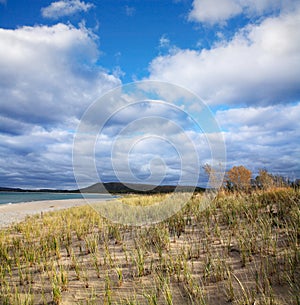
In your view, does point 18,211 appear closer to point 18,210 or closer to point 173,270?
point 18,210

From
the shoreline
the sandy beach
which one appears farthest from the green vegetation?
the sandy beach

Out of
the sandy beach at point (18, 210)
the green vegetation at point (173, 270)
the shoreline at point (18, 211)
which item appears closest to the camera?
the green vegetation at point (173, 270)

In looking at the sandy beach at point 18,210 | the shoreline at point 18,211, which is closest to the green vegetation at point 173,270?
the shoreline at point 18,211

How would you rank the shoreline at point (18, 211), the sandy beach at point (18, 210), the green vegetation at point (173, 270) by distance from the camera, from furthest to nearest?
the sandy beach at point (18, 210) < the shoreline at point (18, 211) < the green vegetation at point (173, 270)

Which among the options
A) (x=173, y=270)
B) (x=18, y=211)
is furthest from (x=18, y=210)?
(x=173, y=270)

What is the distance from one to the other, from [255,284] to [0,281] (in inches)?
162

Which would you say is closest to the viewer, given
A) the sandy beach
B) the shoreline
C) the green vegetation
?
the green vegetation

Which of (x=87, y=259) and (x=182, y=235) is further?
(x=182, y=235)

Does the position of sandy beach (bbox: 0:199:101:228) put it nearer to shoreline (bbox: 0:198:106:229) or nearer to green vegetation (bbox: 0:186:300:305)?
shoreline (bbox: 0:198:106:229)

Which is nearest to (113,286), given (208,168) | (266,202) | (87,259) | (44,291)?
(44,291)

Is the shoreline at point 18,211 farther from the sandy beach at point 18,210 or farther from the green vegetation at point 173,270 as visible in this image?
the green vegetation at point 173,270

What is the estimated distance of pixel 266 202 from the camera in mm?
7930

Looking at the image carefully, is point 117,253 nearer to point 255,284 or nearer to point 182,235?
point 182,235

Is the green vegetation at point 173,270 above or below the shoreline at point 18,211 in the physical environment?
above
